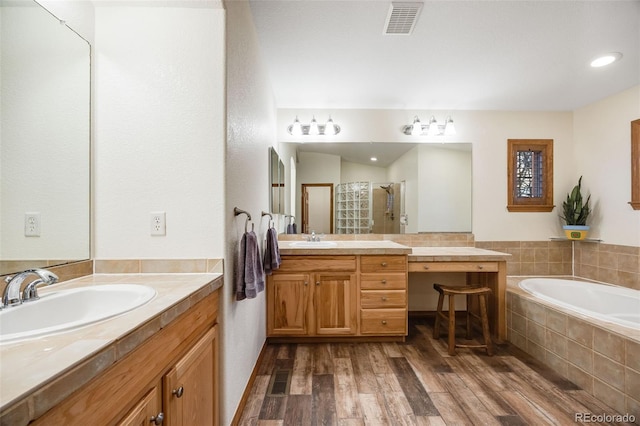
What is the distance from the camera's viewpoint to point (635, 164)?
102 inches

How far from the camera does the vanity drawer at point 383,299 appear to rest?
2.42m

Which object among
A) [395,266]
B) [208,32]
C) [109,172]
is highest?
[208,32]

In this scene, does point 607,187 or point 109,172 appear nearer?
point 109,172

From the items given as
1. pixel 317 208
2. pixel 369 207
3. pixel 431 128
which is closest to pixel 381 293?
pixel 369 207

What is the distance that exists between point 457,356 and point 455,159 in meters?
2.03

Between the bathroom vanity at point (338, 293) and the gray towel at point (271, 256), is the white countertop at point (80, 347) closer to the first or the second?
the gray towel at point (271, 256)

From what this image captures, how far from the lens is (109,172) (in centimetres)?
133

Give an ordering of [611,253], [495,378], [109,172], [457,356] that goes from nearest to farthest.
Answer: [109,172] → [495,378] → [457,356] → [611,253]

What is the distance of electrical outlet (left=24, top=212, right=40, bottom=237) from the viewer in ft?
3.43

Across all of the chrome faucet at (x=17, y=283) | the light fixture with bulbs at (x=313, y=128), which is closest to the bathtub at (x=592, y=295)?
the light fixture with bulbs at (x=313, y=128)

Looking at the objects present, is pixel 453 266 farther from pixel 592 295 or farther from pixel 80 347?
pixel 80 347

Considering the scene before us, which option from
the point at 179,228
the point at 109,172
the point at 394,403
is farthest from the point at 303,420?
the point at 109,172

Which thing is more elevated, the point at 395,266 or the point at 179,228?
the point at 179,228

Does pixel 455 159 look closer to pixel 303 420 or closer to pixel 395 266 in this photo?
pixel 395 266
